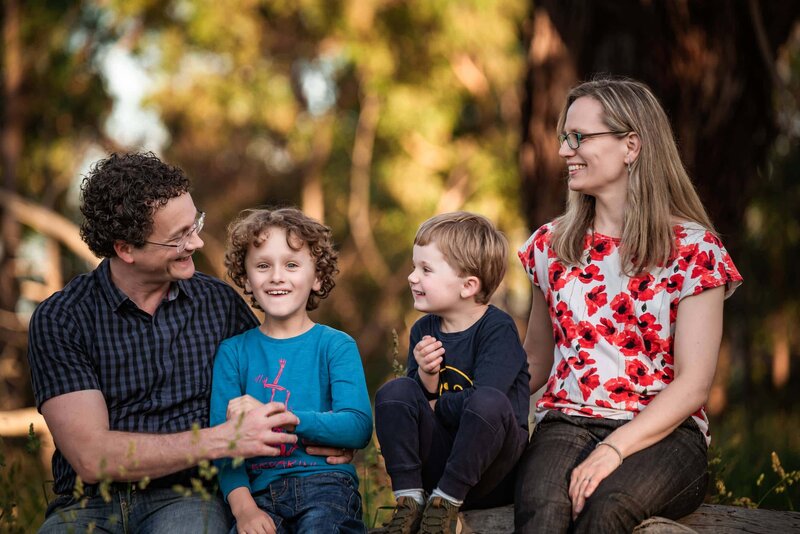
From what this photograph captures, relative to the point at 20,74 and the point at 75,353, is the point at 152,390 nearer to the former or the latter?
the point at 75,353

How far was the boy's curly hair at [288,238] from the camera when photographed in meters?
3.55

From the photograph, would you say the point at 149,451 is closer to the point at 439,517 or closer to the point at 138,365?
the point at 138,365

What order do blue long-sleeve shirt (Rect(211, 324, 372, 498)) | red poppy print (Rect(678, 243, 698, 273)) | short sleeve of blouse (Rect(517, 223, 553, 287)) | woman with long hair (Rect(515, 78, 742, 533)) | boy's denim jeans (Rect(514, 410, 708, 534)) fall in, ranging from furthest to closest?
short sleeve of blouse (Rect(517, 223, 553, 287)), red poppy print (Rect(678, 243, 698, 273)), blue long-sleeve shirt (Rect(211, 324, 372, 498)), woman with long hair (Rect(515, 78, 742, 533)), boy's denim jeans (Rect(514, 410, 708, 534))

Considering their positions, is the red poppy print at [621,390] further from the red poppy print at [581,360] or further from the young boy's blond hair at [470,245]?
the young boy's blond hair at [470,245]

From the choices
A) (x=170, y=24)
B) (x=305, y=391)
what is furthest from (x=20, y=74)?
(x=305, y=391)

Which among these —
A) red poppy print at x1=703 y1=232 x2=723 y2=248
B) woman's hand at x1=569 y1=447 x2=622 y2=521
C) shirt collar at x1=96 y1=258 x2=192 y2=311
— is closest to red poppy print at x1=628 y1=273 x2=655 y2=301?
red poppy print at x1=703 y1=232 x2=723 y2=248

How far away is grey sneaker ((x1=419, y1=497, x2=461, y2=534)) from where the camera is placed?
3164 millimetres

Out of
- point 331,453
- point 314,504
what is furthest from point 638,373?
point 314,504

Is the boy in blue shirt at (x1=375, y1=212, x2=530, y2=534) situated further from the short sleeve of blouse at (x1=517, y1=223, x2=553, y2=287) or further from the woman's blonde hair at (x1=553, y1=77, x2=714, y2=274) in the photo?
the woman's blonde hair at (x1=553, y1=77, x2=714, y2=274)

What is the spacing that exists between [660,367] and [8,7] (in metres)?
13.7

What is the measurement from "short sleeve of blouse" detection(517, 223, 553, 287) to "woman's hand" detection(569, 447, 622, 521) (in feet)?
2.76

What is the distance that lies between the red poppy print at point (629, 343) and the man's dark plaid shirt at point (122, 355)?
1.51 meters

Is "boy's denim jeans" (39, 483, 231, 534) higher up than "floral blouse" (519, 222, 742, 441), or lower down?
lower down

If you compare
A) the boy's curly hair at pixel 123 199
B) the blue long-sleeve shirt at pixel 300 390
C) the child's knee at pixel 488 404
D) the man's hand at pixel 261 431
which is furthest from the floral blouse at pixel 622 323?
the boy's curly hair at pixel 123 199
